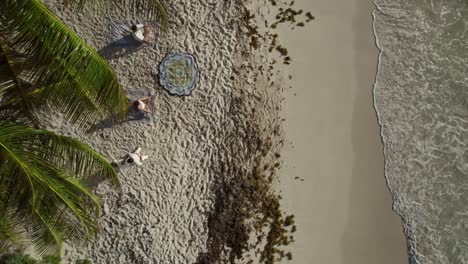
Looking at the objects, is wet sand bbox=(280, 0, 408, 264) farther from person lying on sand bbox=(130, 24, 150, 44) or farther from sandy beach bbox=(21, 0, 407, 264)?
person lying on sand bbox=(130, 24, 150, 44)

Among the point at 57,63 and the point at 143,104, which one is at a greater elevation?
the point at 143,104

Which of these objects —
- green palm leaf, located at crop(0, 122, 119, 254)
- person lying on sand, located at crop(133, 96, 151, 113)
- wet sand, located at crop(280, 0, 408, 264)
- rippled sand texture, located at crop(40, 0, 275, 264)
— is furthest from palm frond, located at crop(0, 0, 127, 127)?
wet sand, located at crop(280, 0, 408, 264)

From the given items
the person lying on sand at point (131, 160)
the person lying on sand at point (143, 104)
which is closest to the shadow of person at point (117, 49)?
the person lying on sand at point (143, 104)

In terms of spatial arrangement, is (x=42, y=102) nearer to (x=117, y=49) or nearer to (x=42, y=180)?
(x=42, y=180)

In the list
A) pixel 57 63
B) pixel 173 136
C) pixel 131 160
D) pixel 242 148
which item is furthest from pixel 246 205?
pixel 57 63

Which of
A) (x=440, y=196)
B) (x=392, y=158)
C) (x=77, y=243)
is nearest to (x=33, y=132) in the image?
(x=77, y=243)

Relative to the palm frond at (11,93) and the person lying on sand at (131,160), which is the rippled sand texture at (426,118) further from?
the palm frond at (11,93)
